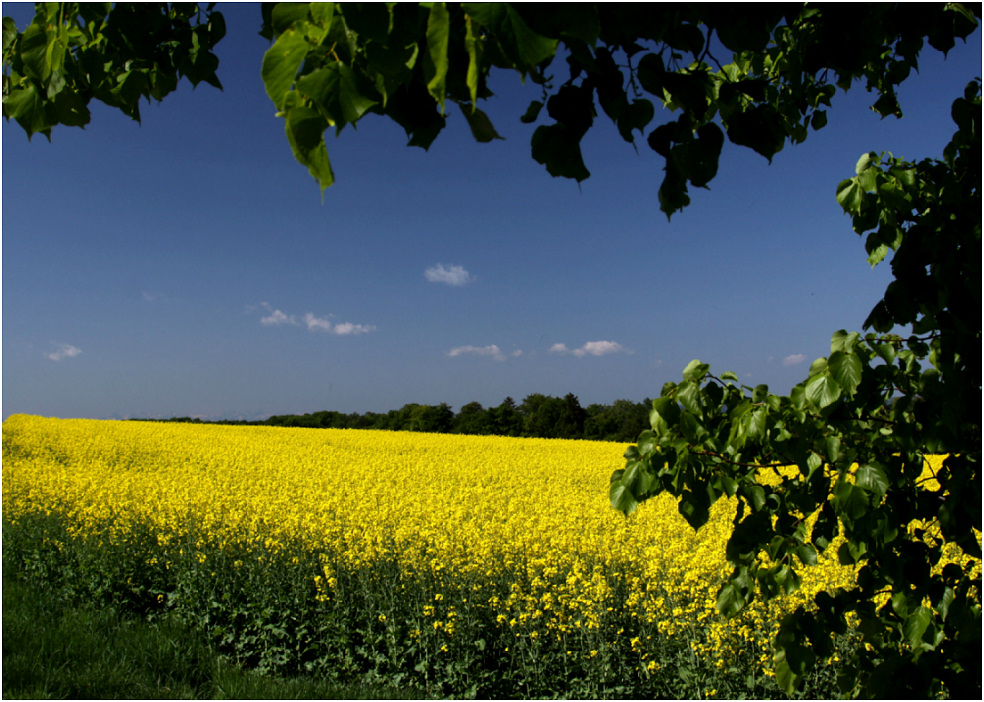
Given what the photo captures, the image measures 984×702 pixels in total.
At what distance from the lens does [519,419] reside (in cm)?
3338

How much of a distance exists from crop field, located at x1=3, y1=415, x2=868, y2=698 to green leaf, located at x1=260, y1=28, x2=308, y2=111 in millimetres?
4309

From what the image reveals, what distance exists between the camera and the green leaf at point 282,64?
76 cm

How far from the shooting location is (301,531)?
238 inches

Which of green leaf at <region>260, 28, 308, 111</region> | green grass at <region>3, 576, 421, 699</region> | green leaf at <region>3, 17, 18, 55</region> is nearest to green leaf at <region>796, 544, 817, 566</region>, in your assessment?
green leaf at <region>260, 28, 308, 111</region>

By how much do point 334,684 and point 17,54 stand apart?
4280 mm

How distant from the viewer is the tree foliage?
801mm

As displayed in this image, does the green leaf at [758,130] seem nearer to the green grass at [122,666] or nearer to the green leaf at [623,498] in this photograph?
the green leaf at [623,498]

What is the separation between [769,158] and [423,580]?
4612 millimetres

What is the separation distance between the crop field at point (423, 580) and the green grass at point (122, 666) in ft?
0.88

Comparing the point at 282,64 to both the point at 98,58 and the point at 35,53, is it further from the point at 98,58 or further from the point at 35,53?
the point at 98,58

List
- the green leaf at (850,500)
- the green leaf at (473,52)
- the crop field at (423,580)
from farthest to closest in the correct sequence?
1. the crop field at (423,580)
2. the green leaf at (850,500)
3. the green leaf at (473,52)

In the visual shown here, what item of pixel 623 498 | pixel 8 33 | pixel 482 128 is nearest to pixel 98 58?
pixel 8 33

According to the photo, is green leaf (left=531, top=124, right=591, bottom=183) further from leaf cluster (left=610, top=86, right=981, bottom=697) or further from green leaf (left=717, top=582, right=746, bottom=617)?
green leaf (left=717, top=582, right=746, bottom=617)

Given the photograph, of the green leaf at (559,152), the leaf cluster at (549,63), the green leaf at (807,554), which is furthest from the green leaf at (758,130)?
the green leaf at (807,554)
